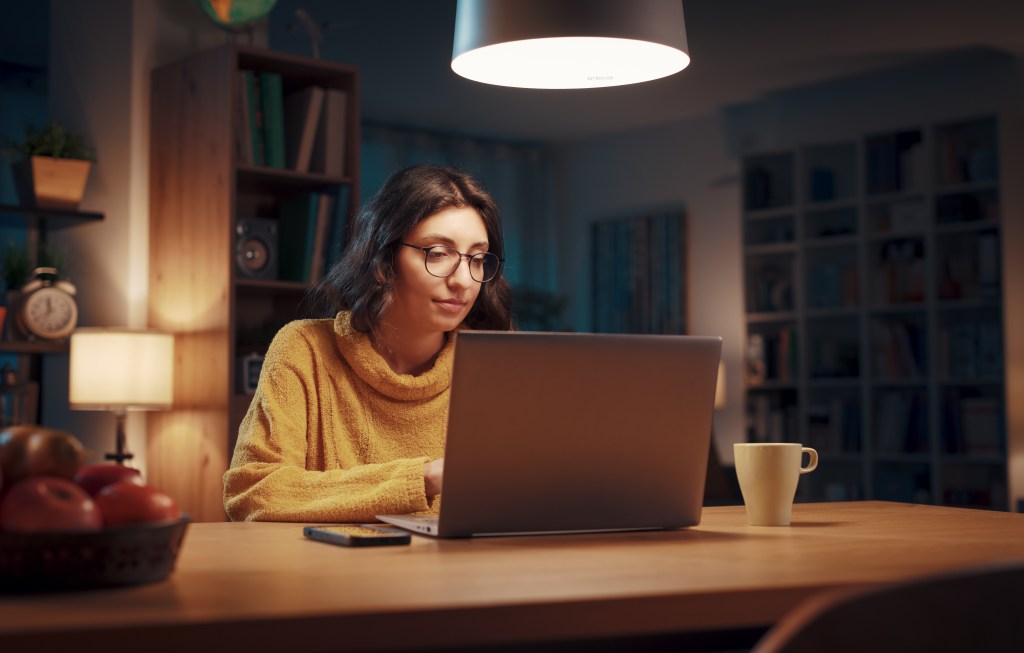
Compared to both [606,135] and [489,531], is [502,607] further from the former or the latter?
[606,135]

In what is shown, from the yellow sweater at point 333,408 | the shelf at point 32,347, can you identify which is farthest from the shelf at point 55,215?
the yellow sweater at point 333,408

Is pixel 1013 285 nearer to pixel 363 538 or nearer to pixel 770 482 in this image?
pixel 770 482

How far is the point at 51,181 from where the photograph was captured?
3.70 metres

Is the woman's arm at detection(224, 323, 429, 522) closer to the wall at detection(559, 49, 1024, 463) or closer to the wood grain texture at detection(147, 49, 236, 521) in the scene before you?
the wood grain texture at detection(147, 49, 236, 521)

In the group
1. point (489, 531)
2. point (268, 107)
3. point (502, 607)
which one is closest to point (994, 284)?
point (268, 107)

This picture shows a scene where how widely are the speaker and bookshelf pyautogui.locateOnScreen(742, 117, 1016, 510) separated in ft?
11.1

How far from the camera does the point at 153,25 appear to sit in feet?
12.8

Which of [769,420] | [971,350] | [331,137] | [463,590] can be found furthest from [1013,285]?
[463,590]

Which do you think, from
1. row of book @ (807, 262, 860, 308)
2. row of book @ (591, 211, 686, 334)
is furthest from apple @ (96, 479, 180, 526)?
row of book @ (591, 211, 686, 334)

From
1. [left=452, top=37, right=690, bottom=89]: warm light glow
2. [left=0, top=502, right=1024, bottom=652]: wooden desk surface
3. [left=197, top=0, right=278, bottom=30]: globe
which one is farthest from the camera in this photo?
[left=197, top=0, right=278, bottom=30]: globe

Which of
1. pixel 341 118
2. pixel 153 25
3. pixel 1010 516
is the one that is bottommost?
pixel 1010 516

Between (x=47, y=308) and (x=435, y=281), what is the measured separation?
6.52ft

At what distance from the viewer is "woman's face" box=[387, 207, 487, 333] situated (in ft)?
6.90

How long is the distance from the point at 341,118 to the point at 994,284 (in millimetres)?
3252
